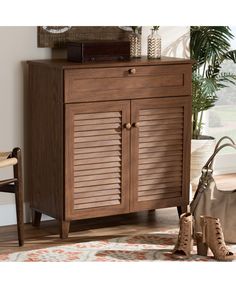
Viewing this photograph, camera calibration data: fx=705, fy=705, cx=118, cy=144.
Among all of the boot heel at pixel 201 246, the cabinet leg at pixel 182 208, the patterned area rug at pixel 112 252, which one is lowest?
the patterned area rug at pixel 112 252

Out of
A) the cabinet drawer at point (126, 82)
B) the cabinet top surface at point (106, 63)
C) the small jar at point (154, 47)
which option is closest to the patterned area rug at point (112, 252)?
the cabinet drawer at point (126, 82)

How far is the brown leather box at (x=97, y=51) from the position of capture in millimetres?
3717

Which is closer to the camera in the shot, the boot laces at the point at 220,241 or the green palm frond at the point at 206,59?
the boot laces at the point at 220,241

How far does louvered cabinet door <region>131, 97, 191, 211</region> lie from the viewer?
388cm

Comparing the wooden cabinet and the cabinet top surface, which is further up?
the cabinet top surface

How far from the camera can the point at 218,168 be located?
5566 mm

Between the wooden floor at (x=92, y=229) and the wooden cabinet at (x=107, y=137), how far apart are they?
0.33ft

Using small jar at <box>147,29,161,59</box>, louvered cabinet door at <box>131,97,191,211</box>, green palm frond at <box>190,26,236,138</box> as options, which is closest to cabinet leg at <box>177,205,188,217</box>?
louvered cabinet door at <box>131,97,191,211</box>

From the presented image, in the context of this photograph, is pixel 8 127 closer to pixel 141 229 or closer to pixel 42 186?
Answer: pixel 42 186

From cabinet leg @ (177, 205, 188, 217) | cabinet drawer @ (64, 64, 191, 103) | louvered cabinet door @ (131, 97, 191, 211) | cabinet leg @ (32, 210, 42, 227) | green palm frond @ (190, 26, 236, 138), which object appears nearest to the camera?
cabinet drawer @ (64, 64, 191, 103)

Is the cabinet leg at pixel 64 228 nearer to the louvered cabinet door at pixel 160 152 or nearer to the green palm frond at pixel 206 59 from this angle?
the louvered cabinet door at pixel 160 152

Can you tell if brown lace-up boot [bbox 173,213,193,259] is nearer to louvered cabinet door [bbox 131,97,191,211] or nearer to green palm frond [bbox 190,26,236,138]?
louvered cabinet door [bbox 131,97,191,211]

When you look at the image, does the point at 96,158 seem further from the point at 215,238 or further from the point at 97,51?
the point at 215,238
